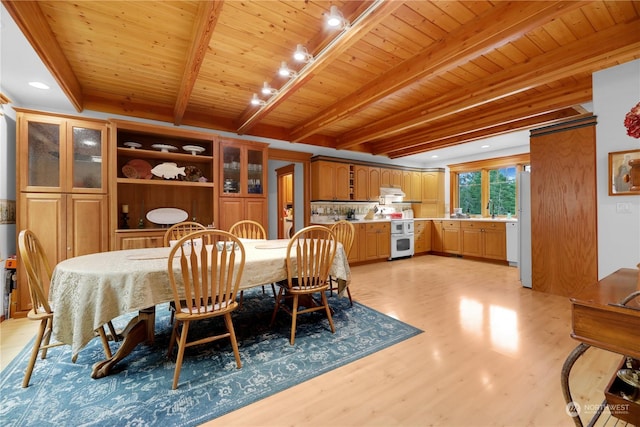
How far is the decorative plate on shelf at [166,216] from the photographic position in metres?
3.61

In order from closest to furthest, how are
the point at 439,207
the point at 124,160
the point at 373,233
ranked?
the point at 124,160 → the point at 373,233 → the point at 439,207

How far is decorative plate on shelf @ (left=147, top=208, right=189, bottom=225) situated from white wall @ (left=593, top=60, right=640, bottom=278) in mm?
5097

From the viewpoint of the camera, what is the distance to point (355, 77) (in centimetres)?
287

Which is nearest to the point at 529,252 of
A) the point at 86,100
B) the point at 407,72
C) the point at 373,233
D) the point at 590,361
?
the point at 590,361

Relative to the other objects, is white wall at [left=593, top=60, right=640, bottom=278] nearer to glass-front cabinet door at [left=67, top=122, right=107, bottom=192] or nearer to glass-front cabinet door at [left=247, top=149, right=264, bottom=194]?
glass-front cabinet door at [left=247, top=149, right=264, bottom=194]

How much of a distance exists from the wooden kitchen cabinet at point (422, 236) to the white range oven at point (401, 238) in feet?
0.90

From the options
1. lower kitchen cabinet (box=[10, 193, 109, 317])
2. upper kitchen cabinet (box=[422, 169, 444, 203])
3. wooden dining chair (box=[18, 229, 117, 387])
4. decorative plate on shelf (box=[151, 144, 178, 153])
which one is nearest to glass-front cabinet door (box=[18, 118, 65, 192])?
lower kitchen cabinet (box=[10, 193, 109, 317])

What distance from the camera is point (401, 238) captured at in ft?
19.1

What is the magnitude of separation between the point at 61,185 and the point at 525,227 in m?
5.83

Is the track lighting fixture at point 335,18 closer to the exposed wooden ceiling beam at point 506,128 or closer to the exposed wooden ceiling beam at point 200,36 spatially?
the exposed wooden ceiling beam at point 200,36

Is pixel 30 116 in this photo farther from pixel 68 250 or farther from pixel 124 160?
pixel 68 250

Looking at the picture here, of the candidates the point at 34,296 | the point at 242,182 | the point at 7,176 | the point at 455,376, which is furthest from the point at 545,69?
the point at 7,176

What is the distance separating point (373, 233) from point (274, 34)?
13.5 feet

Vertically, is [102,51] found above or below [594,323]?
above
